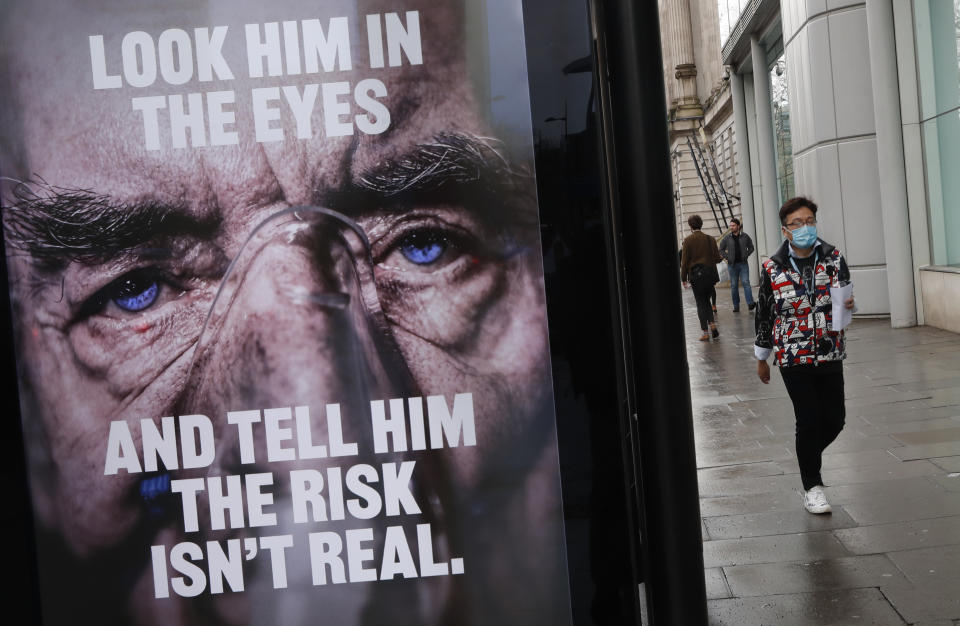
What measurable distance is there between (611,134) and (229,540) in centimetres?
96

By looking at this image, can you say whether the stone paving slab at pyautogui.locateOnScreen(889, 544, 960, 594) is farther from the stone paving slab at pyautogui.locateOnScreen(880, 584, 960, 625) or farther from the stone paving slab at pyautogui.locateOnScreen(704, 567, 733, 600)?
the stone paving slab at pyautogui.locateOnScreen(704, 567, 733, 600)

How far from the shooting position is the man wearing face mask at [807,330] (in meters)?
5.41

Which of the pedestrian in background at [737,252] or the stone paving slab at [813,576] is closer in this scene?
the stone paving slab at [813,576]

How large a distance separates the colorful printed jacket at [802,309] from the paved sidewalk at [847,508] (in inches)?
35.1

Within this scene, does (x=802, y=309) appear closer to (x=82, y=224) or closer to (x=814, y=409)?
(x=814, y=409)

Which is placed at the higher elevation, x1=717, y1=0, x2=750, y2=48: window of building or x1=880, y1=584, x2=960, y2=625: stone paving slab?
x1=717, y1=0, x2=750, y2=48: window of building

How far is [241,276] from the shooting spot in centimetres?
170

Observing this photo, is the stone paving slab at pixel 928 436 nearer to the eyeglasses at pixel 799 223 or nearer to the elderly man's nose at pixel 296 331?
the eyeglasses at pixel 799 223

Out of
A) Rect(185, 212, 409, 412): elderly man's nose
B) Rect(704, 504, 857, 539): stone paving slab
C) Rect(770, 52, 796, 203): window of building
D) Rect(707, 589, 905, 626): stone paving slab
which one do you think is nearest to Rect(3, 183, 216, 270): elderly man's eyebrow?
Rect(185, 212, 409, 412): elderly man's nose

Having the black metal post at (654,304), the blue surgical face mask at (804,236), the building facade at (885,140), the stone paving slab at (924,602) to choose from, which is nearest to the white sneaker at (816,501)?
the stone paving slab at (924,602)

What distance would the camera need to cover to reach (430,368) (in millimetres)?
1700

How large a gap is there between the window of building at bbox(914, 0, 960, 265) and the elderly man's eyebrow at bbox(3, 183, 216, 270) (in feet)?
40.5

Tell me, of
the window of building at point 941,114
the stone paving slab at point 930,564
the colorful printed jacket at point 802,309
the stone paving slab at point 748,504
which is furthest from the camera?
the window of building at point 941,114

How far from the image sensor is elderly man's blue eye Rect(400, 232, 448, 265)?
1691mm
